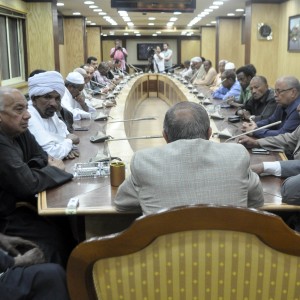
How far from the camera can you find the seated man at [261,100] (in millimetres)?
3922

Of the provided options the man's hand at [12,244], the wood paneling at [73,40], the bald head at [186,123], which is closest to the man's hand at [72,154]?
the man's hand at [12,244]

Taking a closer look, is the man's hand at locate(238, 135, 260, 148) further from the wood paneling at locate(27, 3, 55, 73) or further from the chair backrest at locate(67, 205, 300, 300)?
the wood paneling at locate(27, 3, 55, 73)

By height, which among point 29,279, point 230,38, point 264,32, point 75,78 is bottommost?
point 29,279

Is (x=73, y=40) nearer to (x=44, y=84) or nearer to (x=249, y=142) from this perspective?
(x=44, y=84)

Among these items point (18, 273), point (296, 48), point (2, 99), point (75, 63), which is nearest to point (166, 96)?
point (296, 48)

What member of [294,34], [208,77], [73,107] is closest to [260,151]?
[73,107]

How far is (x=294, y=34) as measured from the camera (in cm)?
917

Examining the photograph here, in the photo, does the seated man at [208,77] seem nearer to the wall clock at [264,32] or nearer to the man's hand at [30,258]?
the wall clock at [264,32]

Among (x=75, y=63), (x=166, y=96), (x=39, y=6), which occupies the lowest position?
(x=166, y=96)

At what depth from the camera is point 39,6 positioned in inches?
374

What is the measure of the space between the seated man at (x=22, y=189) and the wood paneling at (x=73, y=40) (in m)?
11.9

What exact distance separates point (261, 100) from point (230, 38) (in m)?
10.5

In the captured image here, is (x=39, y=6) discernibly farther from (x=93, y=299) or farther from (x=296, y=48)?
(x=93, y=299)

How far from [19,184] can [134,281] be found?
0.99 metres
